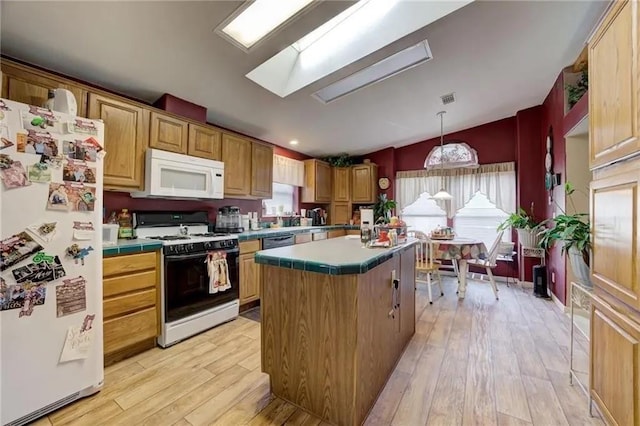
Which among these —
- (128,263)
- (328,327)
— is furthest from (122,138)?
(328,327)

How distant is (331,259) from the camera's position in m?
1.53

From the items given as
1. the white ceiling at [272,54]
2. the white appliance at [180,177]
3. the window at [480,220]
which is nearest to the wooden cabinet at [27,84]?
the white ceiling at [272,54]

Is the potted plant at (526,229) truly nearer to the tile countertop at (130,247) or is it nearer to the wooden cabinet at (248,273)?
the wooden cabinet at (248,273)

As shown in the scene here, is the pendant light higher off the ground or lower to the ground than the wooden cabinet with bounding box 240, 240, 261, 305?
higher

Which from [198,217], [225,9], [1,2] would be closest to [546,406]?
[225,9]

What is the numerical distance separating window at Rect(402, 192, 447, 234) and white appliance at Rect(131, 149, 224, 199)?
3814mm

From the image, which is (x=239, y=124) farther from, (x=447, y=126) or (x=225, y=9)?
(x=447, y=126)

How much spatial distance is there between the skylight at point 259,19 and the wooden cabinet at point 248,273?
2025mm

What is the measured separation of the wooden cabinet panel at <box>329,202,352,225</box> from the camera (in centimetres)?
555

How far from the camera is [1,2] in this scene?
5.29 feet

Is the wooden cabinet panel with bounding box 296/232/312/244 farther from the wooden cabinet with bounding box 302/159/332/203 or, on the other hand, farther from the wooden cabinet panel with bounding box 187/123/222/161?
the wooden cabinet panel with bounding box 187/123/222/161

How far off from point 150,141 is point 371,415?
9.31ft

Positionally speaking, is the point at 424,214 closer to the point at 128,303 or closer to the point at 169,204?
the point at 169,204

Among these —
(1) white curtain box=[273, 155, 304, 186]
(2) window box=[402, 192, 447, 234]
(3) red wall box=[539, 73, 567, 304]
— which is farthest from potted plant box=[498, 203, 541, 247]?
(1) white curtain box=[273, 155, 304, 186]
